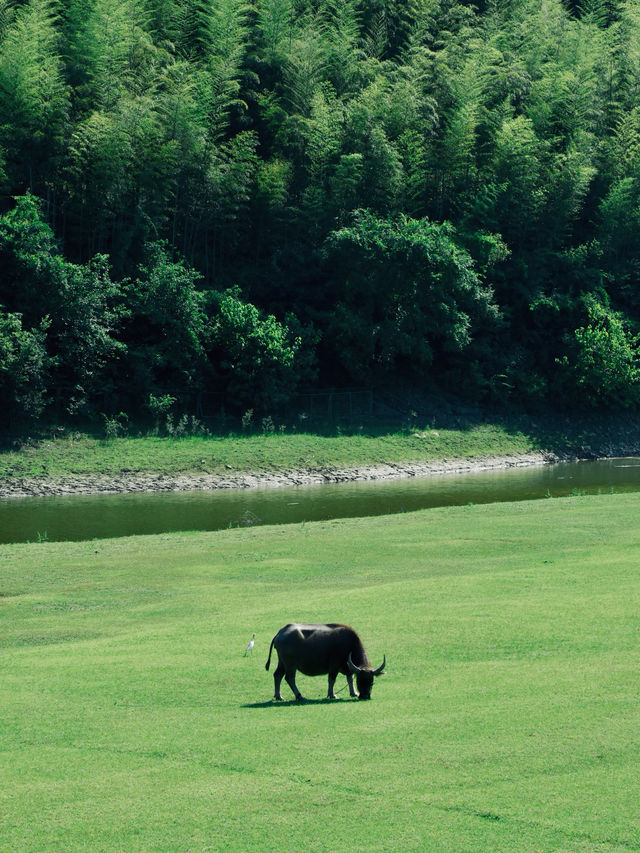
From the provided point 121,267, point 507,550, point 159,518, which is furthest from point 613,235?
point 507,550


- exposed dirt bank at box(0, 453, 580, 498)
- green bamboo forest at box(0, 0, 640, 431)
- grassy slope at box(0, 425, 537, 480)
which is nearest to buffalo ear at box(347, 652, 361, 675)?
exposed dirt bank at box(0, 453, 580, 498)

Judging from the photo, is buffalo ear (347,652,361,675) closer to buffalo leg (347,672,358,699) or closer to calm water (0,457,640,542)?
buffalo leg (347,672,358,699)

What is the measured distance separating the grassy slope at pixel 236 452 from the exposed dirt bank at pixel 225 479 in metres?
0.49

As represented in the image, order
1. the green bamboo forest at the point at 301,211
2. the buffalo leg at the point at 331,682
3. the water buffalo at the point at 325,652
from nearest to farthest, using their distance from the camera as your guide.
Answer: the water buffalo at the point at 325,652 < the buffalo leg at the point at 331,682 < the green bamboo forest at the point at 301,211

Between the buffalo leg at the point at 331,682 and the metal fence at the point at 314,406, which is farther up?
the metal fence at the point at 314,406

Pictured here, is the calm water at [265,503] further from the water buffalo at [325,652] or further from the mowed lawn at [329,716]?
the water buffalo at [325,652]

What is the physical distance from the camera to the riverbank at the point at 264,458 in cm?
4234

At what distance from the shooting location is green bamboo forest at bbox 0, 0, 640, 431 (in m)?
50.6

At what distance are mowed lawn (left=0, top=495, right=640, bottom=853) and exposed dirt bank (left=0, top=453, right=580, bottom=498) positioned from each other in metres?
21.0

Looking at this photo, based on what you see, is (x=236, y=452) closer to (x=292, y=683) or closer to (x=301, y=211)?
(x=301, y=211)

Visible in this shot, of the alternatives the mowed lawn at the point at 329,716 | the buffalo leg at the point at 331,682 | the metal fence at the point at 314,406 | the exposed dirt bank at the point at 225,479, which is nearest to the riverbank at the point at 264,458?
the exposed dirt bank at the point at 225,479

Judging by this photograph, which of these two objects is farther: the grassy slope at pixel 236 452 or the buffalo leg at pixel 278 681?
the grassy slope at pixel 236 452

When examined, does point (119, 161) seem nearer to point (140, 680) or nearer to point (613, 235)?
point (613, 235)

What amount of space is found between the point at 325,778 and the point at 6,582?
13676mm
